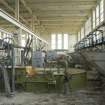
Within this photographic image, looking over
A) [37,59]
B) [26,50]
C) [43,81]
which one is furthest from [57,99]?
[37,59]

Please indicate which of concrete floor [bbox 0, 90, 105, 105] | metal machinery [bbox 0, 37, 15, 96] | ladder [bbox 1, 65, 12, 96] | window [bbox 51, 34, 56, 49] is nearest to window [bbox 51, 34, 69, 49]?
window [bbox 51, 34, 56, 49]

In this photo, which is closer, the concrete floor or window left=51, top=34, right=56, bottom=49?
the concrete floor

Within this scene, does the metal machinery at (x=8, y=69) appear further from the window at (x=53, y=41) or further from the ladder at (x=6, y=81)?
the window at (x=53, y=41)

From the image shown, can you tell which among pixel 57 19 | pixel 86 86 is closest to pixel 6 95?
pixel 86 86

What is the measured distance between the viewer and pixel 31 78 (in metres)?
7.89

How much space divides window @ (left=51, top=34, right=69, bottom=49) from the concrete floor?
1771 cm

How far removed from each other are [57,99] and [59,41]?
61.5 ft

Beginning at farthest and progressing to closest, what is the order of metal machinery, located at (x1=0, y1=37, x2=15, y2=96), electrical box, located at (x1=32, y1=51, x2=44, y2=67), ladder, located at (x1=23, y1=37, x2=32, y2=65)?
electrical box, located at (x1=32, y1=51, x2=44, y2=67), ladder, located at (x1=23, y1=37, x2=32, y2=65), metal machinery, located at (x1=0, y1=37, x2=15, y2=96)

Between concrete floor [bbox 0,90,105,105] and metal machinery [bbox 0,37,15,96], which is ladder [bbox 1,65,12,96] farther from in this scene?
concrete floor [bbox 0,90,105,105]

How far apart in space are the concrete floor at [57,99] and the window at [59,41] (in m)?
17.7

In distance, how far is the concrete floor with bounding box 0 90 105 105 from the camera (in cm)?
621

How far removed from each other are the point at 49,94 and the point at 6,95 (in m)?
1.37

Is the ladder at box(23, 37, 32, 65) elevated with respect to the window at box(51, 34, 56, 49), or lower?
lower

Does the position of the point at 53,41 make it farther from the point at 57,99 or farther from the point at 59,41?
the point at 57,99
